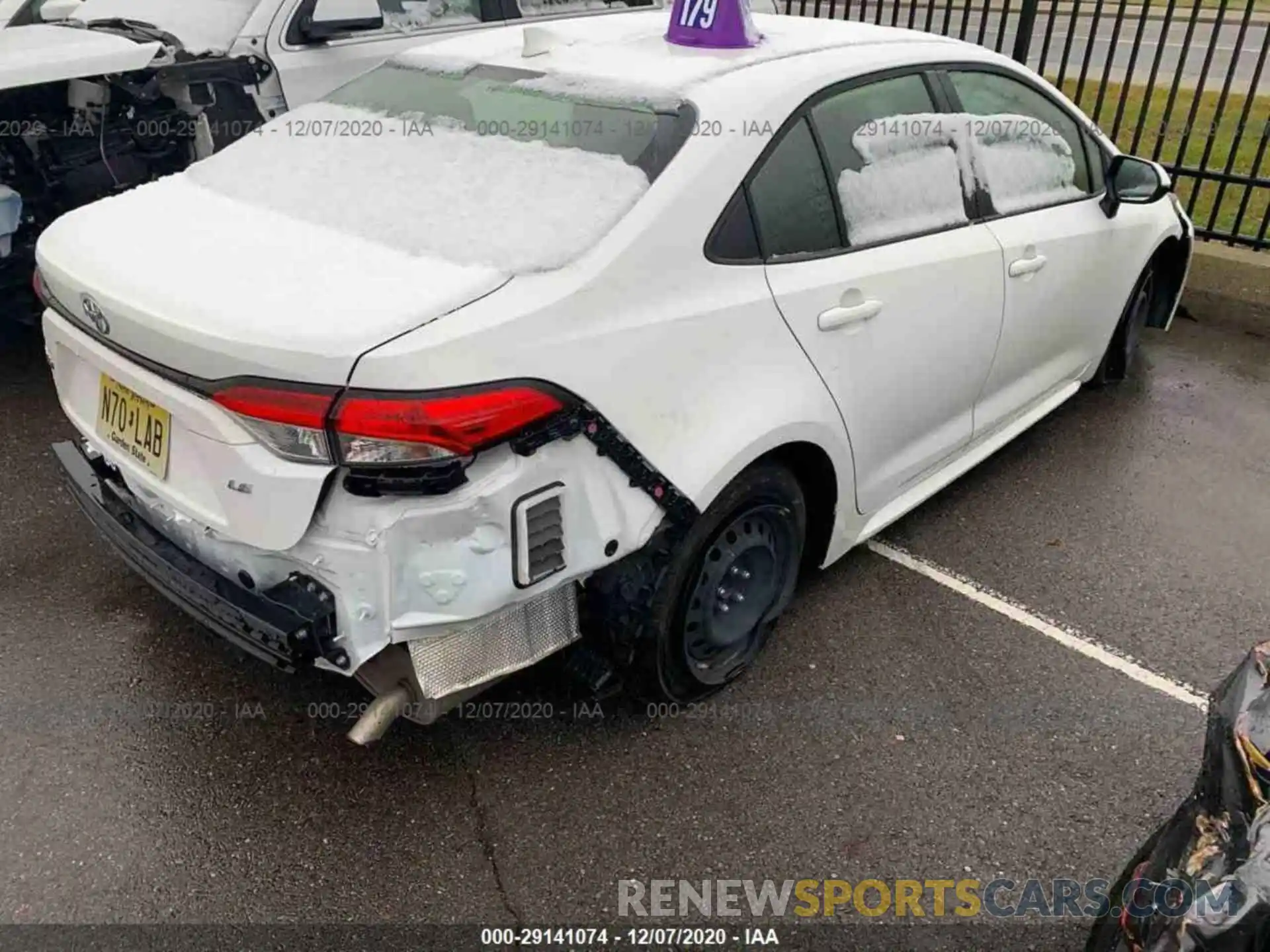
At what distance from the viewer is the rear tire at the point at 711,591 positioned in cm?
241

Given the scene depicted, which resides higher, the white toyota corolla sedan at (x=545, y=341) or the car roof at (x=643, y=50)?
the car roof at (x=643, y=50)

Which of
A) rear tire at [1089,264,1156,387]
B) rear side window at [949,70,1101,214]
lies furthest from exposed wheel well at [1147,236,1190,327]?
rear side window at [949,70,1101,214]

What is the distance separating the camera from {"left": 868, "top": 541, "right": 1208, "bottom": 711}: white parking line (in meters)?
2.92

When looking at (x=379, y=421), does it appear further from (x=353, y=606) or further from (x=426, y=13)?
(x=426, y=13)

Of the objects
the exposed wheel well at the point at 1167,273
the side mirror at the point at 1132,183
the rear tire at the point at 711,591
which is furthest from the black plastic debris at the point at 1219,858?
the exposed wheel well at the point at 1167,273

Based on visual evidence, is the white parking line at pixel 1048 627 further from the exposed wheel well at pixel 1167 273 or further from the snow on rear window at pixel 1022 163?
the exposed wheel well at pixel 1167 273

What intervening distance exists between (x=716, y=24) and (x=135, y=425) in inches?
73.8

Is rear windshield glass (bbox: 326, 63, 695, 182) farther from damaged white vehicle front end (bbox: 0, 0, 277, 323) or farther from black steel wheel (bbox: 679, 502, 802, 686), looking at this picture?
damaged white vehicle front end (bbox: 0, 0, 277, 323)

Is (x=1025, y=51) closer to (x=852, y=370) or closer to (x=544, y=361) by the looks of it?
(x=852, y=370)

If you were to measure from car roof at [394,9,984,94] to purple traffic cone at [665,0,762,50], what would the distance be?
0.04 meters

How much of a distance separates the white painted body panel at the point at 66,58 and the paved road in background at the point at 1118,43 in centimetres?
542

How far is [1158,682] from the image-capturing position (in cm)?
294

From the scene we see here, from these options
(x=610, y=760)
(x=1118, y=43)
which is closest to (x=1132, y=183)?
(x=610, y=760)

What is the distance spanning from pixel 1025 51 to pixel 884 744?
5.38m
